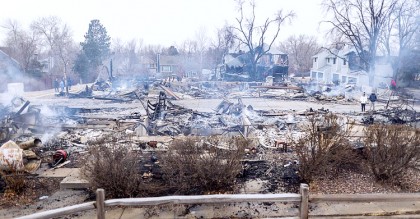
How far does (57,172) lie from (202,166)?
3.78 m

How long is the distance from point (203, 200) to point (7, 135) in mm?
8565

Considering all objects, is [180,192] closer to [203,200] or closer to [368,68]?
[203,200]

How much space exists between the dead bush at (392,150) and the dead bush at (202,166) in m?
2.86

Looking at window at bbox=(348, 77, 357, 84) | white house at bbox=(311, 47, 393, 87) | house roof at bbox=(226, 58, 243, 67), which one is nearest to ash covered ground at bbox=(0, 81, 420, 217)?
white house at bbox=(311, 47, 393, 87)

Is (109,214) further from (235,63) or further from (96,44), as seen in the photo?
(235,63)

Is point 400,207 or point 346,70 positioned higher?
point 346,70

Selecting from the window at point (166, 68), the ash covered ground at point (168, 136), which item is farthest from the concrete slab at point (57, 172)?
the window at point (166, 68)

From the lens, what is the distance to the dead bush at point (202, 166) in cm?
629

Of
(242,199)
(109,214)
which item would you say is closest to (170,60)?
(109,214)

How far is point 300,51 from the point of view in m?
83.9

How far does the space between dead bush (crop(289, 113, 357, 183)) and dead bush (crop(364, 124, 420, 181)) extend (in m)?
0.55

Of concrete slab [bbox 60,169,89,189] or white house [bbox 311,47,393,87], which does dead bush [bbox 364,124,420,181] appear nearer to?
concrete slab [bbox 60,169,89,189]

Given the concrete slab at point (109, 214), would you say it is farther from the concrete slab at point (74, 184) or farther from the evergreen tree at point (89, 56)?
the evergreen tree at point (89, 56)

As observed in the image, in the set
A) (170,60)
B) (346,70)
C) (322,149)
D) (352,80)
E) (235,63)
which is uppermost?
(170,60)
